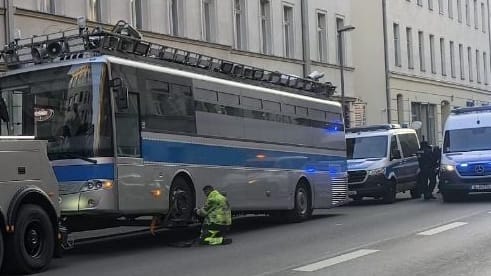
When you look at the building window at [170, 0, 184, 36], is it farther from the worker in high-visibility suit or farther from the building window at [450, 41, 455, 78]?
the building window at [450, 41, 455, 78]

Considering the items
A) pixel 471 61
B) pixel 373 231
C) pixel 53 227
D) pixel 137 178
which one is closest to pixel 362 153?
pixel 373 231

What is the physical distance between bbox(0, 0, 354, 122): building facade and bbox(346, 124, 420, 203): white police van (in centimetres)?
716

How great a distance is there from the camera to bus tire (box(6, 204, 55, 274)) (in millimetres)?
10648

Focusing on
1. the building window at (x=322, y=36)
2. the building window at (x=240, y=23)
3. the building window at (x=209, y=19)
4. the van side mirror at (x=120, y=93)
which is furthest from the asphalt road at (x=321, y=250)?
the building window at (x=322, y=36)

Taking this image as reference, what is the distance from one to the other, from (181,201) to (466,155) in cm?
1081

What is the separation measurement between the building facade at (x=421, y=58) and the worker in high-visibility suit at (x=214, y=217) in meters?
27.4

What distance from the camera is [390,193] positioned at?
75.6 feet

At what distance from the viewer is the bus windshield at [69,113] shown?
40.5ft

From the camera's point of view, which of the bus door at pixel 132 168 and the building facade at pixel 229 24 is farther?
the building facade at pixel 229 24

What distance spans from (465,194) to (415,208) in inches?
112

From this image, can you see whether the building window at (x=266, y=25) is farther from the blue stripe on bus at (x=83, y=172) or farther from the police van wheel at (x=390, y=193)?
the blue stripe on bus at (x=83, y=172)

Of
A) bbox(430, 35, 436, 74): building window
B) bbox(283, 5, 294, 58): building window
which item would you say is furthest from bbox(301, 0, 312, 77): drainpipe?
bbox(430, 35, 436, 74): building window

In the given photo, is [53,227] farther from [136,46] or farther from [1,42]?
[1,42]

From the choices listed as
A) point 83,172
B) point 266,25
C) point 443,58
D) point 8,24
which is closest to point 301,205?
point 83,172
